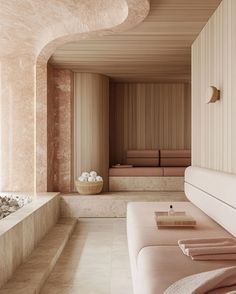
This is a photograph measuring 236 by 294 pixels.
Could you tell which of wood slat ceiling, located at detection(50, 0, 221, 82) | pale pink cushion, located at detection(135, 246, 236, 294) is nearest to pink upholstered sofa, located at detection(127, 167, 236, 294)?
pale pink cushion, located at detection(135, 246, 236, 294)

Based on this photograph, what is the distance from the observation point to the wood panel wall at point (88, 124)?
261 inches

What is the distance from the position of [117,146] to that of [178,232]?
5.27 metres

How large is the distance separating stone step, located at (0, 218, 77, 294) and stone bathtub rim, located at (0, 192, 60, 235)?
390 millimetres

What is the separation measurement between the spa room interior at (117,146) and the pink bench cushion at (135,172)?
0.7 inches

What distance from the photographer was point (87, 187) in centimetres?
612

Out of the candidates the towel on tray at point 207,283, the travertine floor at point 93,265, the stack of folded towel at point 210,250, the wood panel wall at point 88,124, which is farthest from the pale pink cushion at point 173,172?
the towel on tray at point 207,283

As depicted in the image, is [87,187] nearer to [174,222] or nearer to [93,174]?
[93,174]

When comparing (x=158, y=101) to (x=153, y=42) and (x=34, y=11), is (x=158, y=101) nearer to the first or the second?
(x=153, y=42)

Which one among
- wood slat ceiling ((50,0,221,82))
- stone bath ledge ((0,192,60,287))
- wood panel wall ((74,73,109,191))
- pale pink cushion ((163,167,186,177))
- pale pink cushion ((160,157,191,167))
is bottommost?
stone bath ledge ((0,192,60,287))

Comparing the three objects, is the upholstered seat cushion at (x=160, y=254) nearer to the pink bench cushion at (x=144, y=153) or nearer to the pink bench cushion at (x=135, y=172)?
the pink bench cushion at (x=135, y=172)

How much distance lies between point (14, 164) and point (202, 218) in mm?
3708

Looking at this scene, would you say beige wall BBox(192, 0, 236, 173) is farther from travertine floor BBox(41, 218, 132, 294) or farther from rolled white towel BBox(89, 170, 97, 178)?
rolled white towel BBox(89, 170, 97, 178)

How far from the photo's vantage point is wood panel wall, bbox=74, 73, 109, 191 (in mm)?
6637

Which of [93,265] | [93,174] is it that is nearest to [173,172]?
[93,174]
